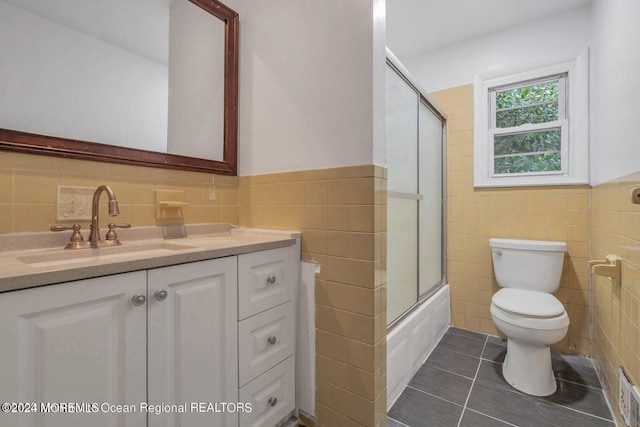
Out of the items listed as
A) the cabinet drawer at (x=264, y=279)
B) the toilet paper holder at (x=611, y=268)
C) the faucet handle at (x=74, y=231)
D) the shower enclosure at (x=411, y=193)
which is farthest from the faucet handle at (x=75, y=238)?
the toilet paper holder at (x=611, y=268)

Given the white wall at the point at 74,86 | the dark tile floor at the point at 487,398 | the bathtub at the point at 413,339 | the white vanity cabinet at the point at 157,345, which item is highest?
the white wall at the point at 74,86

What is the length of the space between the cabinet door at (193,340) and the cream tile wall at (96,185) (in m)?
0.49

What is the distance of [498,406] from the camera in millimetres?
1346

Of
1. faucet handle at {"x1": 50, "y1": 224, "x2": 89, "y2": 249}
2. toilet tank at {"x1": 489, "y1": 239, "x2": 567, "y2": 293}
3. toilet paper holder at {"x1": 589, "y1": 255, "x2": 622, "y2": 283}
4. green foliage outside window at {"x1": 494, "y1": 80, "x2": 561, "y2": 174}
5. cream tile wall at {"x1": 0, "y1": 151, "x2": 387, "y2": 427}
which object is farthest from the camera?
green foliage outside window at {"x1": 494, "y1": 80, "x2": 561, "y2": 174}

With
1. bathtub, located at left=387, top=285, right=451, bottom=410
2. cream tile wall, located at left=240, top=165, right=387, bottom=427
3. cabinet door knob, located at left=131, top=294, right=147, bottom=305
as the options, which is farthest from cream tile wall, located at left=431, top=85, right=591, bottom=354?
cabinet door knob, located at left=131, top=294, right=147, bottom=305

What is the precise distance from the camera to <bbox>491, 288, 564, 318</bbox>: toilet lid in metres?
1.43

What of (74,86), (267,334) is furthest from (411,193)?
(74,86)

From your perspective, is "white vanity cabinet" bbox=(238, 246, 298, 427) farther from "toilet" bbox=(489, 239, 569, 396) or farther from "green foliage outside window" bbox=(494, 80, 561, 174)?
"green foliage outside window" bbox=(494, 80, 561, 174)

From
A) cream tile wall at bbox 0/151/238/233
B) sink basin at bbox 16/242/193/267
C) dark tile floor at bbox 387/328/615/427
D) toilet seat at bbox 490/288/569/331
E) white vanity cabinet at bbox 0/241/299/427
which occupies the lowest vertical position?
dark tile floor at bbox 387/328/615/427

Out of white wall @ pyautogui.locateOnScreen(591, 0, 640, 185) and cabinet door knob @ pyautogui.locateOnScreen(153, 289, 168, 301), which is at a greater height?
white wall @ pyautogui.locateOnScreen(591, 0, 640, 185)

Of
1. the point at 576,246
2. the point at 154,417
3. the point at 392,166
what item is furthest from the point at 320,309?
the point at 576,246

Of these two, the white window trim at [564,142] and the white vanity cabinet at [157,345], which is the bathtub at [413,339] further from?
the white window trim at [564,142]

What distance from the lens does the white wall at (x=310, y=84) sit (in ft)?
3.45

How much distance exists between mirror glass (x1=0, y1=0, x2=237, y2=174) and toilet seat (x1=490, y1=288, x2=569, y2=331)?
165 cm
